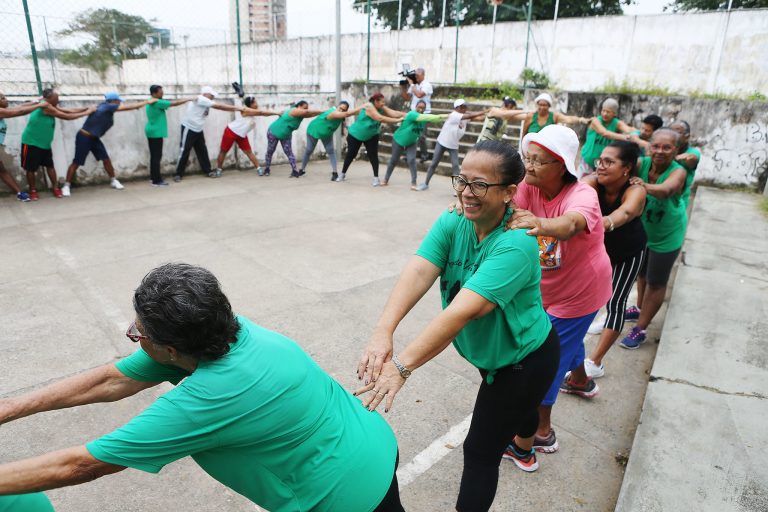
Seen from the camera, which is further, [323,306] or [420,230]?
[420,230]

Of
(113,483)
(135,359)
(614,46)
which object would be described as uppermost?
(614,46)

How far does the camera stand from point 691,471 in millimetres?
2492

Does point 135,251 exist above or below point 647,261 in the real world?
below

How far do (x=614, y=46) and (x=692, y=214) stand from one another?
917cm

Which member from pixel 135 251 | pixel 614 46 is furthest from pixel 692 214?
pixel 614 46

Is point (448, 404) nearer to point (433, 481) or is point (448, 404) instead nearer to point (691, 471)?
point (433, 481)

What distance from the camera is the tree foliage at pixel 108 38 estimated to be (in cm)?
1134

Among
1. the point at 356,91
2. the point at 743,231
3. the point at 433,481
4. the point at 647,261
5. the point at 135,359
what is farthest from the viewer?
the point at 356,91

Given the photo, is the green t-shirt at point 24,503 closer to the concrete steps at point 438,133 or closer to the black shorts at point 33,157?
the black shorts at point 33,157

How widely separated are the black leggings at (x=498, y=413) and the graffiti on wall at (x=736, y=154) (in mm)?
9371

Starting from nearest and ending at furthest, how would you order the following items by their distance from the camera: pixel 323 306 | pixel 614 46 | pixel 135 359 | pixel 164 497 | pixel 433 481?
pixel 135 359, pixel 164 497, pixel 433 481, pixel 323 306, pixel 614 46

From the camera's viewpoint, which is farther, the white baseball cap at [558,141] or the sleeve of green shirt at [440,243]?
the white baseball cap at [558,141]

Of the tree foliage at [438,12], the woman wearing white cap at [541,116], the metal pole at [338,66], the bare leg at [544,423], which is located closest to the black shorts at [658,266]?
the bare leg at [544,423]

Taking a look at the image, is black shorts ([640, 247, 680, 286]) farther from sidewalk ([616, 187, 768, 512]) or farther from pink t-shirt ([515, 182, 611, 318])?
pink t-shirt ([515, 182, 611, 318])
